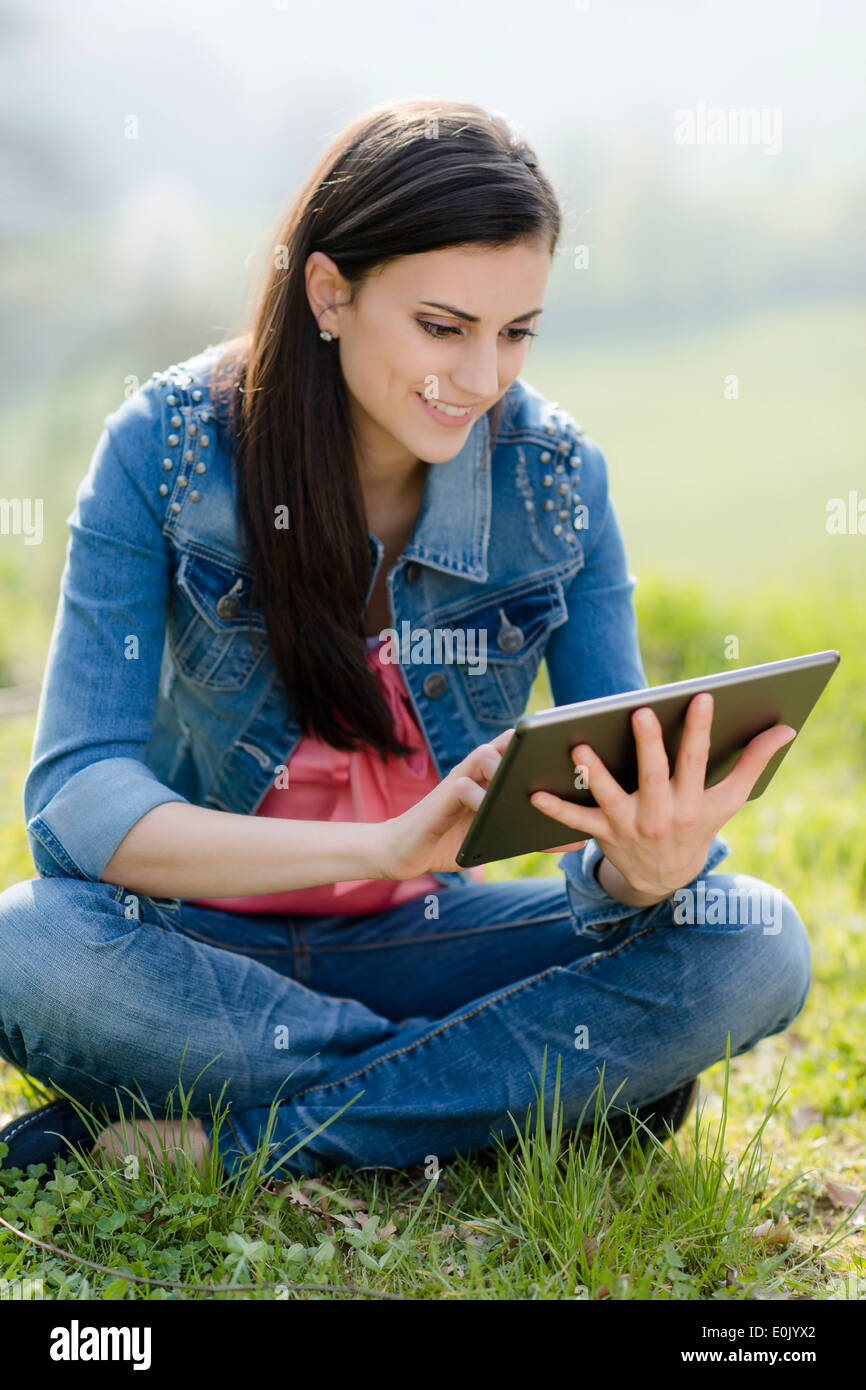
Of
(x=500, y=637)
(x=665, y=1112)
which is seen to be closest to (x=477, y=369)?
(x=500, y=637)

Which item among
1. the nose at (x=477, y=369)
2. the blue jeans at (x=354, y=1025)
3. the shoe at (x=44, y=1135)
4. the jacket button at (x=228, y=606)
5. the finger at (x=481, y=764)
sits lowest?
the shoe at (x=44, y=1135)

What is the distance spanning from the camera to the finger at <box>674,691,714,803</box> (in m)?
1.55

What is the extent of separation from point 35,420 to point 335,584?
5561 millimetres

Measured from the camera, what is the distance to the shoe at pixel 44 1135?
1.84 metres

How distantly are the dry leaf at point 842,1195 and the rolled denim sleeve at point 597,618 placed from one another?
0.59 metres

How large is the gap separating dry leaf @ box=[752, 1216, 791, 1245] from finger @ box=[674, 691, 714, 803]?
2.19 feet

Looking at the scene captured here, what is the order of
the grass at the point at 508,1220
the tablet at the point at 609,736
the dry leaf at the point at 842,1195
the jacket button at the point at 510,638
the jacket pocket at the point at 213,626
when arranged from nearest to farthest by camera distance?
1. the tablet at the point at 609,736
2. the grass at the point at 508,1220
3. the dry leaf at the point at 842,1195
4. the jacket pocket at the point at 213,626
5. the jacket button at the point at 510,638

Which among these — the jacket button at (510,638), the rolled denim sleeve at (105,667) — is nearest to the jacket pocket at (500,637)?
the jacket button at (510,638)

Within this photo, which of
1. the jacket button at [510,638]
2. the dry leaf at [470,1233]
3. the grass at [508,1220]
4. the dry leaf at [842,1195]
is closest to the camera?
the grass at [508,1220]

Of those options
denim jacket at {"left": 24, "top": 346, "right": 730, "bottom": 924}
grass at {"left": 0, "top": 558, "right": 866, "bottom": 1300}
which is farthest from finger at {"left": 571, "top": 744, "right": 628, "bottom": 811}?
grass at {"left": 0, "top": 558, "right": 866, "bottom": 1300}

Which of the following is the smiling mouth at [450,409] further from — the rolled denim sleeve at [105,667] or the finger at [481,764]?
the finger at [481,764]

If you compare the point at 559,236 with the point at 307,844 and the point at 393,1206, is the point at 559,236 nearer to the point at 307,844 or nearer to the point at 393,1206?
the point at 307,844

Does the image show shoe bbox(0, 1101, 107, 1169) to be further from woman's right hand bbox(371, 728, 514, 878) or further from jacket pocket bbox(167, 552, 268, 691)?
jacket pocket bbox(167, 552, 268, 691)

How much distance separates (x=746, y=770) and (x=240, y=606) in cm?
90
